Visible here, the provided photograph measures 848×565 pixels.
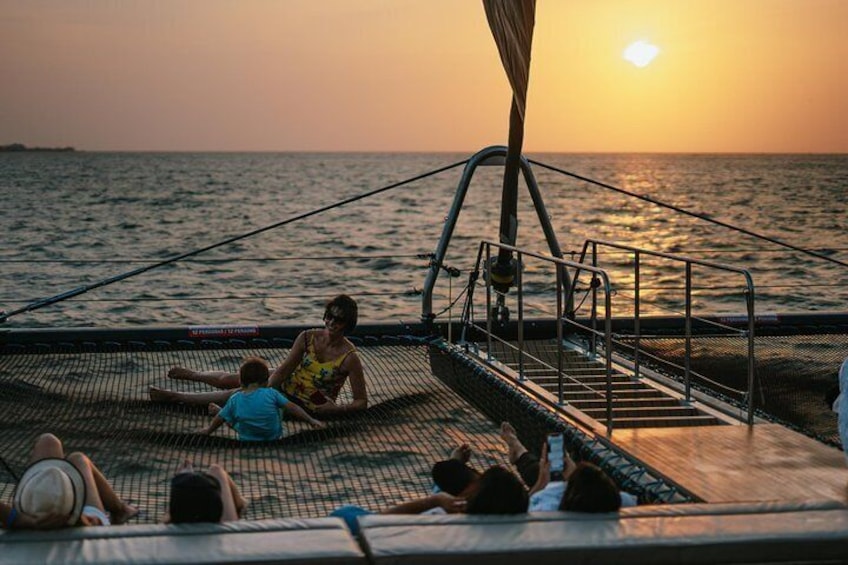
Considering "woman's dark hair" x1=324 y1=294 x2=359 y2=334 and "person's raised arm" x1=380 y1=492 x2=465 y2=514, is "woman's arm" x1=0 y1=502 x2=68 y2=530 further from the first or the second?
"woman's dark hair" x1=324 y1=294 x2=359 y2=334

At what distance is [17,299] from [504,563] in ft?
72.4

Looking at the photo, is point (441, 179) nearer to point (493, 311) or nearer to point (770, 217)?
point (770, 217)

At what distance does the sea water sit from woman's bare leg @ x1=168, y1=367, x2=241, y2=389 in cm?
58

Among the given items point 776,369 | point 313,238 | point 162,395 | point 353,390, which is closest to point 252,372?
point 353,390

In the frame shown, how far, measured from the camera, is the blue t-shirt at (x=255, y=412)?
8.22 m

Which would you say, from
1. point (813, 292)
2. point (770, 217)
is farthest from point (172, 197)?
point (813, 292)

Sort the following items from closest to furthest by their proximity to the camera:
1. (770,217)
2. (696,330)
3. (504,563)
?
(504,563), (696,330), (770,217)

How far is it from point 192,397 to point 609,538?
499 cm

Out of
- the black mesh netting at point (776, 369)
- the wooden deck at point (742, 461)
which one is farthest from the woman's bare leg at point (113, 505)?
the black mesh netting at point (776, 369)

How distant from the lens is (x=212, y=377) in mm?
9664

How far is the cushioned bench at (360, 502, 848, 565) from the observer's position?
187 inches

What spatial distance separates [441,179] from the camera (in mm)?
110125

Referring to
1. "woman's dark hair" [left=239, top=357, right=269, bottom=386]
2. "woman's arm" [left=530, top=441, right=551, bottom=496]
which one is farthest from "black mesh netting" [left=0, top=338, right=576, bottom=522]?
"woman's arm" [left=530, top=441, right=551, bottom=496]

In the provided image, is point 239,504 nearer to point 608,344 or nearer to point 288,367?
point 608,344
